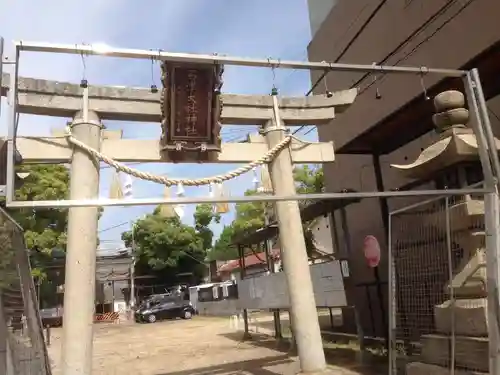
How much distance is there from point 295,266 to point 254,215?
29.7 meters

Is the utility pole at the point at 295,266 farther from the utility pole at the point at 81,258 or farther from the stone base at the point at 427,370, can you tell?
the utility pole at the point at 81,258

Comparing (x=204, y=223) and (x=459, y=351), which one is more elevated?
(x=204, y=223)

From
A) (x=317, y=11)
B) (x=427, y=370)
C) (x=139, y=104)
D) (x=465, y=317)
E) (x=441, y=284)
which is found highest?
(x=317, y=11)

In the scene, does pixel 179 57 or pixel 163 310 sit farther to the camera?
pixel 163 310

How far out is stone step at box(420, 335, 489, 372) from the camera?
4938mm

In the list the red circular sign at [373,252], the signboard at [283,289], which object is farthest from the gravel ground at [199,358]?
the red circular sign at [373,252]

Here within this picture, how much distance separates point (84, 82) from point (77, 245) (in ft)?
10.1

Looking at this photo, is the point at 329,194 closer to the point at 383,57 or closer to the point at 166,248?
the point at 383,57

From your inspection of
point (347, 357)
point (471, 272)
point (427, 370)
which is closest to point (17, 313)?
point (427, 370)

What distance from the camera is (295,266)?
820 centimetres

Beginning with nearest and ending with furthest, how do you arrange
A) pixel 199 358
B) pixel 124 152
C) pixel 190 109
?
pixel 190 109 < pixel 124 152 < pixel 199 358

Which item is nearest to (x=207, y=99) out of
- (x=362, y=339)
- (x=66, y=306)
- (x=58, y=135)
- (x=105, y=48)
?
(x=58, y=135)

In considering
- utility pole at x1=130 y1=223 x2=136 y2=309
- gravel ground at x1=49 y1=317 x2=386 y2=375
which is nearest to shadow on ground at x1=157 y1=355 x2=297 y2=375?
gravel ground at x1=49 y1=317 x2=386 y2=375

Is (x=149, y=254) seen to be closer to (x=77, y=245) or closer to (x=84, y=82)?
(x=77, y=245)
